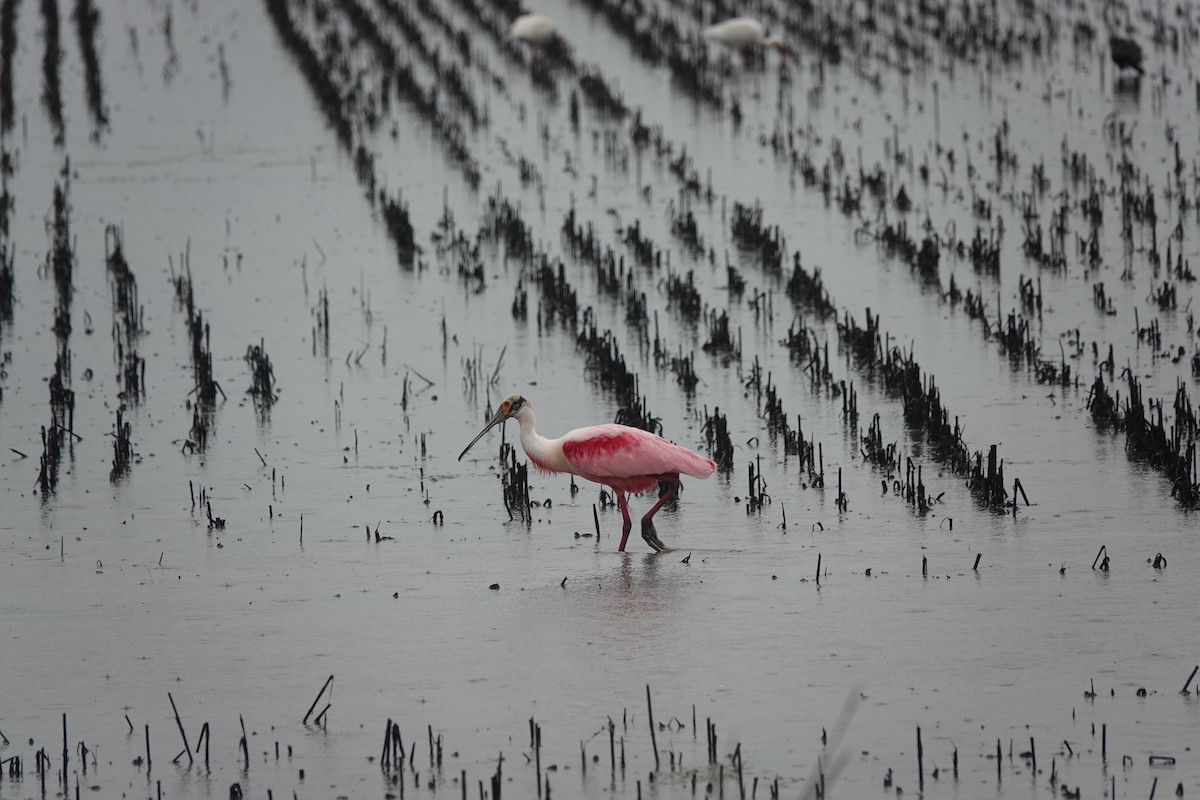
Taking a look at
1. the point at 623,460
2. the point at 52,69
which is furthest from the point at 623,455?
the point at 52,69

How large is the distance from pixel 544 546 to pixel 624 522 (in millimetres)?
349

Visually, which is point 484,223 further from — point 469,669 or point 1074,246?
point 469,669

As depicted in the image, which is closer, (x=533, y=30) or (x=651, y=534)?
(x=651, y=534)

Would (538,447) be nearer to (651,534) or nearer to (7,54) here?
(651,534)

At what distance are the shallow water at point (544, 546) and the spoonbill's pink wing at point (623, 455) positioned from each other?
1.03 feet

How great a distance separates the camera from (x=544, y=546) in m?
Answer: 7.24

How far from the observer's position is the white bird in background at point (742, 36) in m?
21.0

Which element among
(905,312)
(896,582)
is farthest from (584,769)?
(905,312)

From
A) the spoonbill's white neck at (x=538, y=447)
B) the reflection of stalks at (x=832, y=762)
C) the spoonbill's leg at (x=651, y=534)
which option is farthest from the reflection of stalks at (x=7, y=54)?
the reflection of stalks at (x=832, y=762)

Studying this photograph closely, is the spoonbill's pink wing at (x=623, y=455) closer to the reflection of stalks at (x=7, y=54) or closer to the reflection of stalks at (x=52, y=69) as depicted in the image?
the reflection of stalks at (x=52, y=69)

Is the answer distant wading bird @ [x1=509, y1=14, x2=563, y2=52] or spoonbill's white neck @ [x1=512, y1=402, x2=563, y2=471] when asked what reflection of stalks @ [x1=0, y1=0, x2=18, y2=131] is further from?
spoonbill's white neck @ [x1=512, y1=402, x2=563, y2=471]

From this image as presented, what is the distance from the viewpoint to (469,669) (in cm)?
573

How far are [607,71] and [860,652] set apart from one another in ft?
54.1

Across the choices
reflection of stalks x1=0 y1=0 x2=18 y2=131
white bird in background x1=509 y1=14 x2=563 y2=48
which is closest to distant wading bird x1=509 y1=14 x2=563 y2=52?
white bird in background x1=509 y1=14 x2=563 y2=48
